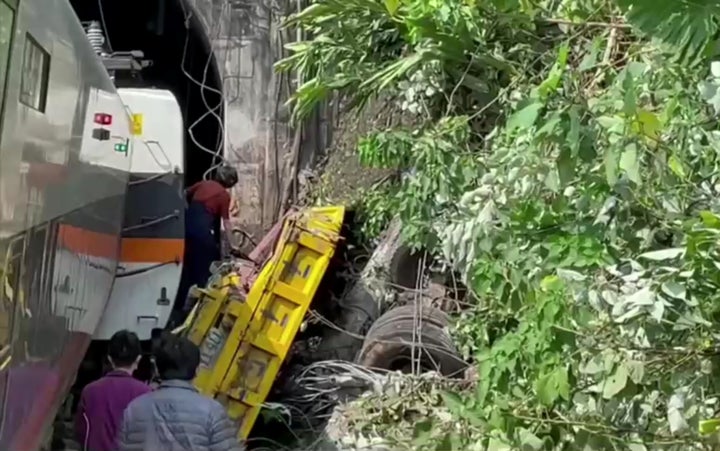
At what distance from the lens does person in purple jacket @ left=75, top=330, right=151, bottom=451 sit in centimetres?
525

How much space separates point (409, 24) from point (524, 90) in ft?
1.77

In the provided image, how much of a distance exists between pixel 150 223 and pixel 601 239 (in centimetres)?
514

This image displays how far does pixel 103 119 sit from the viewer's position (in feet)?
20.8

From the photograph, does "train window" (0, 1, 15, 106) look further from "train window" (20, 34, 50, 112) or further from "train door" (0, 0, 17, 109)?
"train window" (20, 34, 50, 112)

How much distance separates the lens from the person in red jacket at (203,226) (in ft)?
29.6

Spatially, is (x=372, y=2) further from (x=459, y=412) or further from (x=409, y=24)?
(x=459, y=412)

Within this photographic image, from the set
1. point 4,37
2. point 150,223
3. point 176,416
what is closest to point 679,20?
point 4,37

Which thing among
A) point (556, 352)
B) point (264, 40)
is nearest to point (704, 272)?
point (556, 352)

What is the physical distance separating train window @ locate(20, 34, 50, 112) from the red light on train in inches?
75.0

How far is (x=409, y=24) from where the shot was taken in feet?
15.4

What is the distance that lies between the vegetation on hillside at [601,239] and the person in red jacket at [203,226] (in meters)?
4.66

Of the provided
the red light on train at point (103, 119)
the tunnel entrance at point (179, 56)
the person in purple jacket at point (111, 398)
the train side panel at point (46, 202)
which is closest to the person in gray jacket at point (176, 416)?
the train side panel at point (46, 202)

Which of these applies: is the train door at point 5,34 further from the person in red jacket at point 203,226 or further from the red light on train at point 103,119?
the person in red jacket at point 203,226

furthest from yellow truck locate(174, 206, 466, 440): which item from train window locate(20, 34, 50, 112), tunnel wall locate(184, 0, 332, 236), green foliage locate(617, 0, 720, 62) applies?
green foliage locate(617, 0, 720, 62)
